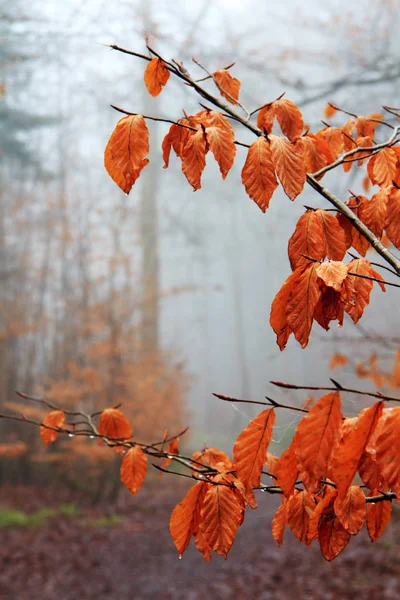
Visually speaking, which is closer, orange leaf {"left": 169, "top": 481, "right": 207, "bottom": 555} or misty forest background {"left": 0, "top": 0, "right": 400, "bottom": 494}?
orange leaf {"left": 169, "top": 481, "right": 207, "bottom": 555}

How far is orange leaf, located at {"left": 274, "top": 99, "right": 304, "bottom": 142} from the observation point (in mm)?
1365

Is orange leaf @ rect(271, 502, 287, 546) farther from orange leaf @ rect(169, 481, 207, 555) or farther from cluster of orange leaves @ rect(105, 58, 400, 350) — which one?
cluster of orange leaves @ rect(105, 58, 400, 350)

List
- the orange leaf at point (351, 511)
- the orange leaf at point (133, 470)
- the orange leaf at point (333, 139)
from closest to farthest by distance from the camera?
the orange leaf at point (351, 511) → the orange leaf at point (133, 470) → the orange leaf at point (333, 139)

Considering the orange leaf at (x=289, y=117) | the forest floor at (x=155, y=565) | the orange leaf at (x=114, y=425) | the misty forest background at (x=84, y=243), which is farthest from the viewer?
the misty forest background at (x=84, y=243)

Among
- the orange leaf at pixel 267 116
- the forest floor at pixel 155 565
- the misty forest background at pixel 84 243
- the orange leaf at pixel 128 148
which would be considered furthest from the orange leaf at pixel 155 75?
the misty forest background at pixel 84 243

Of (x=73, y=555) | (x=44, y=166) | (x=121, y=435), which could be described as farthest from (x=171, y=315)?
(x=121, y=435)

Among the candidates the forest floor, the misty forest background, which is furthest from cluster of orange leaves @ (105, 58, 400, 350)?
the misty forest background

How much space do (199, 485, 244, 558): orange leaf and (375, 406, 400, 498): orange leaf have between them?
0.42 m

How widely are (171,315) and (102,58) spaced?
3049 centimetres

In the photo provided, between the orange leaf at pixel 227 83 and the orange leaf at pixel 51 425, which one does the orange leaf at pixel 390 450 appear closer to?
the orange leaf at pixel 227 83

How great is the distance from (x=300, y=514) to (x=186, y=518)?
247mm

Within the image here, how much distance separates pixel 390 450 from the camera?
2.49ft

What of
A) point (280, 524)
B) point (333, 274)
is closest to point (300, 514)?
point (280, 524)

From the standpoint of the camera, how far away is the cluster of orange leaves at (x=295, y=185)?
93 cm
